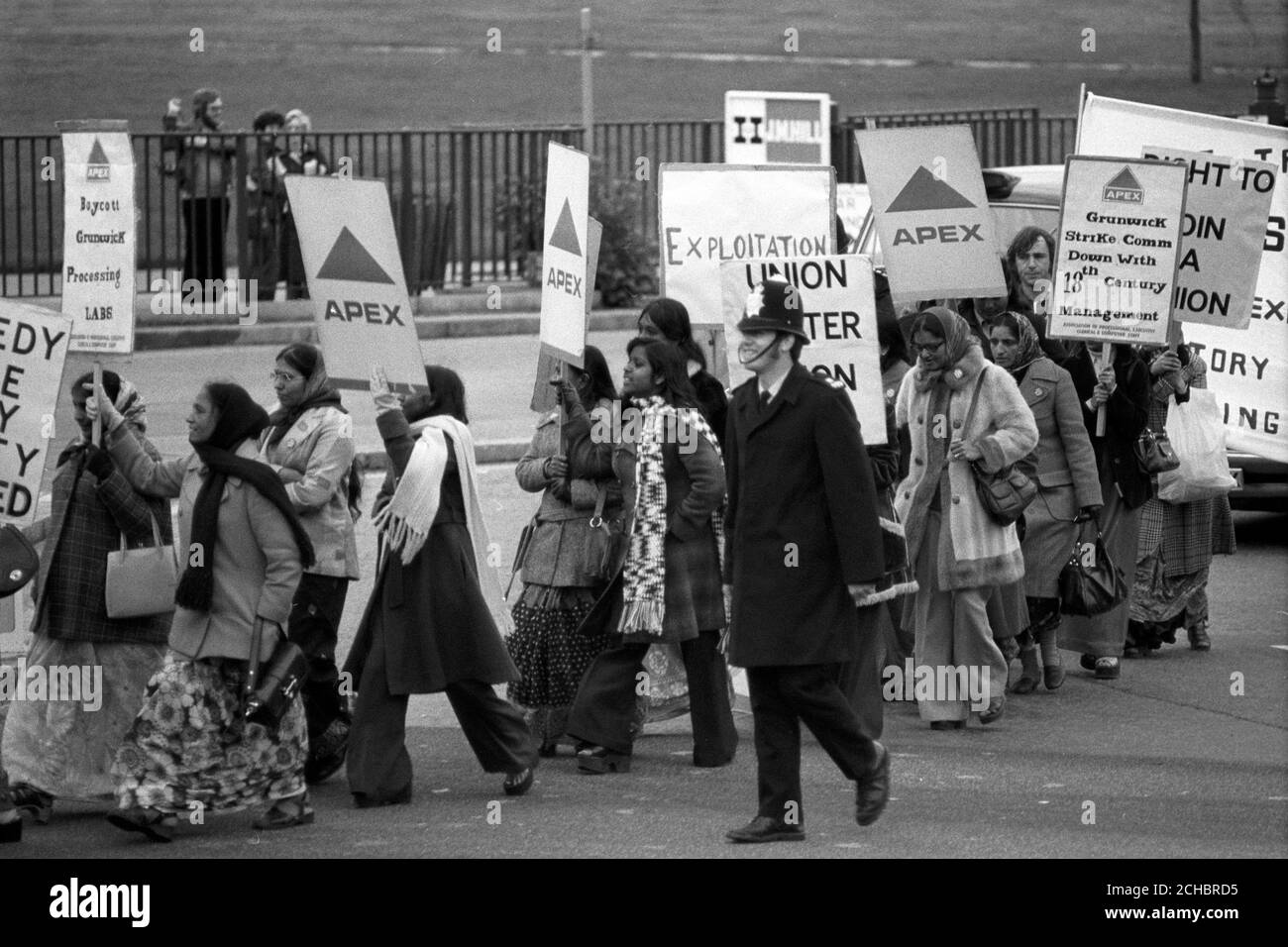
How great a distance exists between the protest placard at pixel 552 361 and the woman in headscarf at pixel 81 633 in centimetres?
167

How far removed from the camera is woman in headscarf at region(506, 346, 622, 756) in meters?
8.59

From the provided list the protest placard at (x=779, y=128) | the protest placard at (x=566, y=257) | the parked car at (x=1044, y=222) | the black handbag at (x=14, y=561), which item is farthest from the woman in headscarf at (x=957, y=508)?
the protest placard at (x=779, y=128)

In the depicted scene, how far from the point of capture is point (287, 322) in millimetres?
19969

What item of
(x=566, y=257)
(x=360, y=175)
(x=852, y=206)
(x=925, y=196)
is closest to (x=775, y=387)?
(x=566, y=257)

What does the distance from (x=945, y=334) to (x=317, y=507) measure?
2589 mm

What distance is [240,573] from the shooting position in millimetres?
7438

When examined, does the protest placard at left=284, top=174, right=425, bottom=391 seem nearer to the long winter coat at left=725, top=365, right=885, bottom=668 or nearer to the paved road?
the long winter coat at left=725, top=365, right=885, bottom=668

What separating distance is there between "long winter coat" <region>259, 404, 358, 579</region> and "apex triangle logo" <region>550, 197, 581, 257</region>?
1150mm

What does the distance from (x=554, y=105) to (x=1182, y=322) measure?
21399mm

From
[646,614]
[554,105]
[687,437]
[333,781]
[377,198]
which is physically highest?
[554,105]

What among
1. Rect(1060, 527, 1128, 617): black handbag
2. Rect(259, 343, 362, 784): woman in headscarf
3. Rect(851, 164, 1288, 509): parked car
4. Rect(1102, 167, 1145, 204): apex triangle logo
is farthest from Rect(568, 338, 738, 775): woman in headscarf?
Rect(851, 164, 1288, 509): parked car
